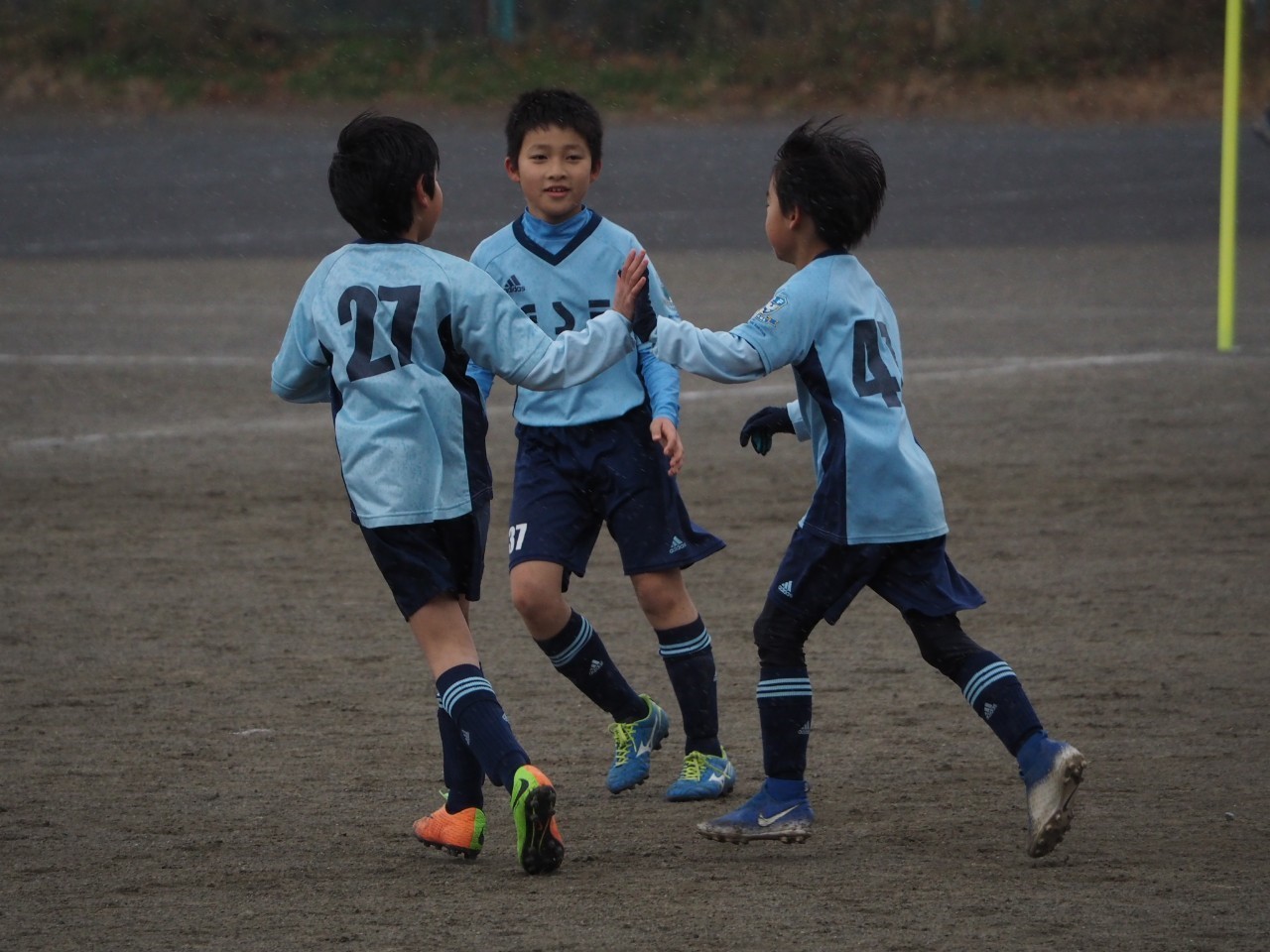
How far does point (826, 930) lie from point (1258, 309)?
11.4 meters

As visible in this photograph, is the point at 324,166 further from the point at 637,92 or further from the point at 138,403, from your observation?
the point at 138,403

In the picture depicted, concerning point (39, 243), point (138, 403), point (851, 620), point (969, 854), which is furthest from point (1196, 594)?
point (39, 243)

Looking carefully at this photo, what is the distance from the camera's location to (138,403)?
35.1 feet

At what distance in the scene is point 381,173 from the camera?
150 inches

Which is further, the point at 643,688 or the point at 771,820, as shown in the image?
the point at 643,688

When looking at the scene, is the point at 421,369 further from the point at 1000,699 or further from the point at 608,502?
the point at 1000,699

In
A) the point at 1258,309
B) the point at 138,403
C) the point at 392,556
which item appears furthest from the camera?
the point at 1258,309

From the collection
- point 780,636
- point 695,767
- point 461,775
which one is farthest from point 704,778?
point 461,775

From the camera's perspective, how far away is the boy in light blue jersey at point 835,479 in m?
3.91

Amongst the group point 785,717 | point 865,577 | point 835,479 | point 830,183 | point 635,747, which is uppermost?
point 830,183

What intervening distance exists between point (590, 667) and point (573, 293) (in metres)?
0.93

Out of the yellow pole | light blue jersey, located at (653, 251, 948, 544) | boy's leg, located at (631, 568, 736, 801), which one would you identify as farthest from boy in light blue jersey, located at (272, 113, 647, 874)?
the yellow pole

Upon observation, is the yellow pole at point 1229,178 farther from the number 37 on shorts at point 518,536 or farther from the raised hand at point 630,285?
the raised hand at point 630,285

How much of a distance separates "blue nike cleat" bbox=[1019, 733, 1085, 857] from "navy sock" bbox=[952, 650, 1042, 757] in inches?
4.2
